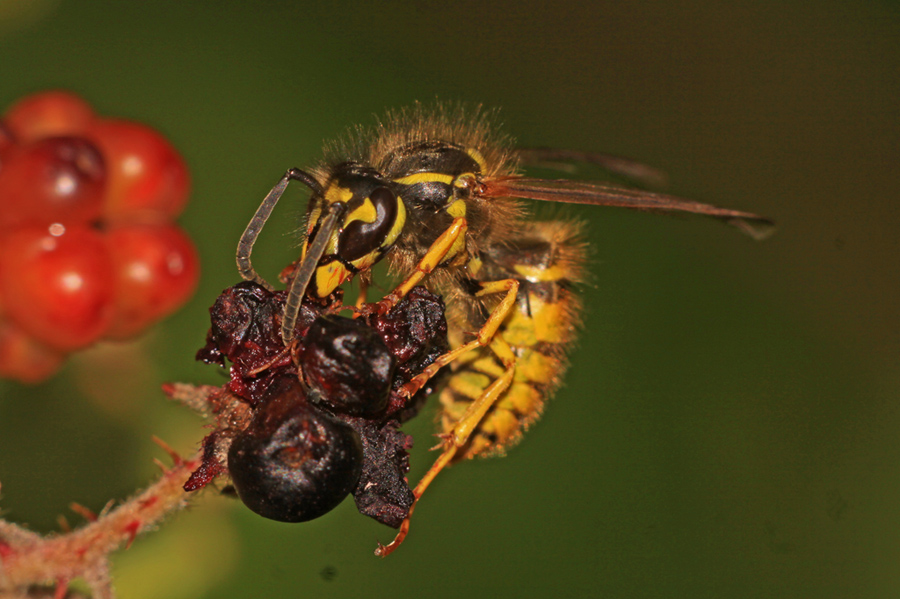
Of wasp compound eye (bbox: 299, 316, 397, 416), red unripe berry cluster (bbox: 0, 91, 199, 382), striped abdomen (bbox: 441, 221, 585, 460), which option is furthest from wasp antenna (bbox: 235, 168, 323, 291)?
striped abdomen (bbox: 441, 221, 585, 460)

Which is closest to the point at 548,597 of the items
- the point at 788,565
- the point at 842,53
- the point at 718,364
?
the point at 788,565

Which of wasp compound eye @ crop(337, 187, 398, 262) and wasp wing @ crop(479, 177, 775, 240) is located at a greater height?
wasp wing @ crop(479, 177, 775, 240)

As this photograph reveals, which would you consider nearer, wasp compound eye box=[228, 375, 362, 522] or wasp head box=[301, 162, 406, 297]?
wasp compound eye box=[228, 375, 362, 522]

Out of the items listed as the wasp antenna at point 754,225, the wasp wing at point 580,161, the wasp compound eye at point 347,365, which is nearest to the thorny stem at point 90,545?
the wasp compound eye at point 347,365

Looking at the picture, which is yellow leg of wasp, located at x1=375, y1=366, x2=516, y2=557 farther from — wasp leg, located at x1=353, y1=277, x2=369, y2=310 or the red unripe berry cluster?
the red unripe berry cluster

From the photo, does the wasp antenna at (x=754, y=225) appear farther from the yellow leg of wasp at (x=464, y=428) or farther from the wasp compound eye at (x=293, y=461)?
the wasp compound eye at (x=293, y=461)

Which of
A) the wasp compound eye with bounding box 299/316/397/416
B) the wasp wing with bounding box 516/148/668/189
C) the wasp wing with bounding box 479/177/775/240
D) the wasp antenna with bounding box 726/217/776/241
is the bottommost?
the wasp compound eye with bounding box 299/316/397/416
